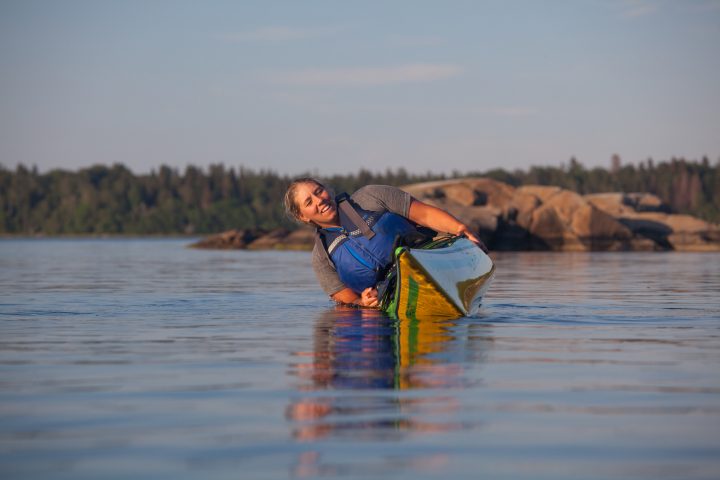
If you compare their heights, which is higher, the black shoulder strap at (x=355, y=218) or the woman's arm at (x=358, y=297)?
the black shoulder strap at (x=355, y=218)

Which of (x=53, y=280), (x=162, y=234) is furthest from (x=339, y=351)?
(x=162, y=234)

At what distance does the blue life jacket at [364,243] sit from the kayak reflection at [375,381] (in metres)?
1.74

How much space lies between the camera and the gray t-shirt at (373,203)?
42.2 ft

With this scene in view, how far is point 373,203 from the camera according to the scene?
12.8 m

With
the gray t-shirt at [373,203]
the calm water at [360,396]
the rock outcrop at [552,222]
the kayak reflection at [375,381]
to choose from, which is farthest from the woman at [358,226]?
the rock outcrop at [552,222]

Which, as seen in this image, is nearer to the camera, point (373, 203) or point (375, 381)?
point (375, 381)

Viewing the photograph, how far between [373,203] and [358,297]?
1271 millimetres

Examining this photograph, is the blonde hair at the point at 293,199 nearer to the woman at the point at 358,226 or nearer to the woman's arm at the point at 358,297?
the woman at the point at 358,226

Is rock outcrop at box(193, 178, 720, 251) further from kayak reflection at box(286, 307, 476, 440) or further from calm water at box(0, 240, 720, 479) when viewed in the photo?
kayak reflection at box(286, 307, 476, 440)

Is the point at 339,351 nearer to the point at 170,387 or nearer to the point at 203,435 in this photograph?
the point at 170,387

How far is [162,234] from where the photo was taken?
650ft

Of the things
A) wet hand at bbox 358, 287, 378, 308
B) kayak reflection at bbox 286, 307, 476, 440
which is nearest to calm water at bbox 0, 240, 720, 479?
kayak reflection at bbox 286, 307, 476, 440

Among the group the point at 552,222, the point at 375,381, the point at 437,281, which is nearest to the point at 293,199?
the point at 437,281

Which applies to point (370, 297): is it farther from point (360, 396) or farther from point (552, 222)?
point (552, 222)
